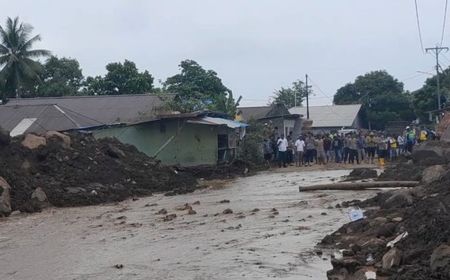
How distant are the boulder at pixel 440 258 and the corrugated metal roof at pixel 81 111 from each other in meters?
24.7

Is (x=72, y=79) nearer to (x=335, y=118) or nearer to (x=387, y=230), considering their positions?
(x=335, y=118)

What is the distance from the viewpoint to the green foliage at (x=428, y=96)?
59694 millimetres

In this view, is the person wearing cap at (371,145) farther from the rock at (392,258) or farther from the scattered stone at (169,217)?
the rock at (392,258)

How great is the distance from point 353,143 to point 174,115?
358 inches

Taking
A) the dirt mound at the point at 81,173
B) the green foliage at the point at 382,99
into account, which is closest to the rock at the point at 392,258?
the dirt mound at the point at 81,173

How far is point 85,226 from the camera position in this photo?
1471 cm

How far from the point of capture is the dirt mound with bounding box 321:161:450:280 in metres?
6.70

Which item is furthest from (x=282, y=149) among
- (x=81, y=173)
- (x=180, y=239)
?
(x=180, y=239)

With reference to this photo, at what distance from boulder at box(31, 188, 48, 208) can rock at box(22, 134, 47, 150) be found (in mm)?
3579

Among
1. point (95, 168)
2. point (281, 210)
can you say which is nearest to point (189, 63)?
point (95, 168)

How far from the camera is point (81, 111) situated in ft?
125

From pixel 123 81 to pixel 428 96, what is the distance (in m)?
29.0

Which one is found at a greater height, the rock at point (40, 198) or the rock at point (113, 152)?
the rock at point (113, 152)

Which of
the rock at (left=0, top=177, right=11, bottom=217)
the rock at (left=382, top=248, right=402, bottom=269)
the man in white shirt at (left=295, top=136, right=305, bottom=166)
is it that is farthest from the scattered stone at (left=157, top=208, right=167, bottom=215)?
the man in white shirt at (left=295, top=136, right=305, bottom=166)
